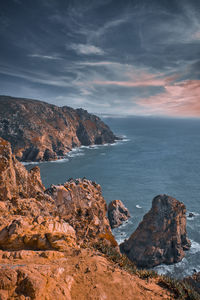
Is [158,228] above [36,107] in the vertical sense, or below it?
below

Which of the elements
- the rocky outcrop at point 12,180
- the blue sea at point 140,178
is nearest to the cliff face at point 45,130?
the blue sea at point 140,178

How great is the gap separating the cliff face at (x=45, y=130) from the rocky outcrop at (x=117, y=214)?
6653cm

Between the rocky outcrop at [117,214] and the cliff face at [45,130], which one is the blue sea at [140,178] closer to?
the rocky outcrop at [117,214]

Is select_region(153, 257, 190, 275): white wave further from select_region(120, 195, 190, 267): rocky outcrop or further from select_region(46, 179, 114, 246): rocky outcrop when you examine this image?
select_region(46, 179, 114, 246): rocky outcrop

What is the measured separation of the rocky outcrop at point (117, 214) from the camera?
4403cm

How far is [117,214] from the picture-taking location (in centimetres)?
4525

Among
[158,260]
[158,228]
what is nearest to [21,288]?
[158,228]

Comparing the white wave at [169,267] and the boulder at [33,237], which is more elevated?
the boulder at [33,237]

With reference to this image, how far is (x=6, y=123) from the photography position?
11406cm

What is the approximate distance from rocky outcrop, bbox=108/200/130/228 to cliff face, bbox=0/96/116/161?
66534 millimetres

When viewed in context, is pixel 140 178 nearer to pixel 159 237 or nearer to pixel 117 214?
pixel 117 214

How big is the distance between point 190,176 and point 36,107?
130843mm

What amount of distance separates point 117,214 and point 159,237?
1547 cm

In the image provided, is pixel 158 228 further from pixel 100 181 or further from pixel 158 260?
pixel 100 181
